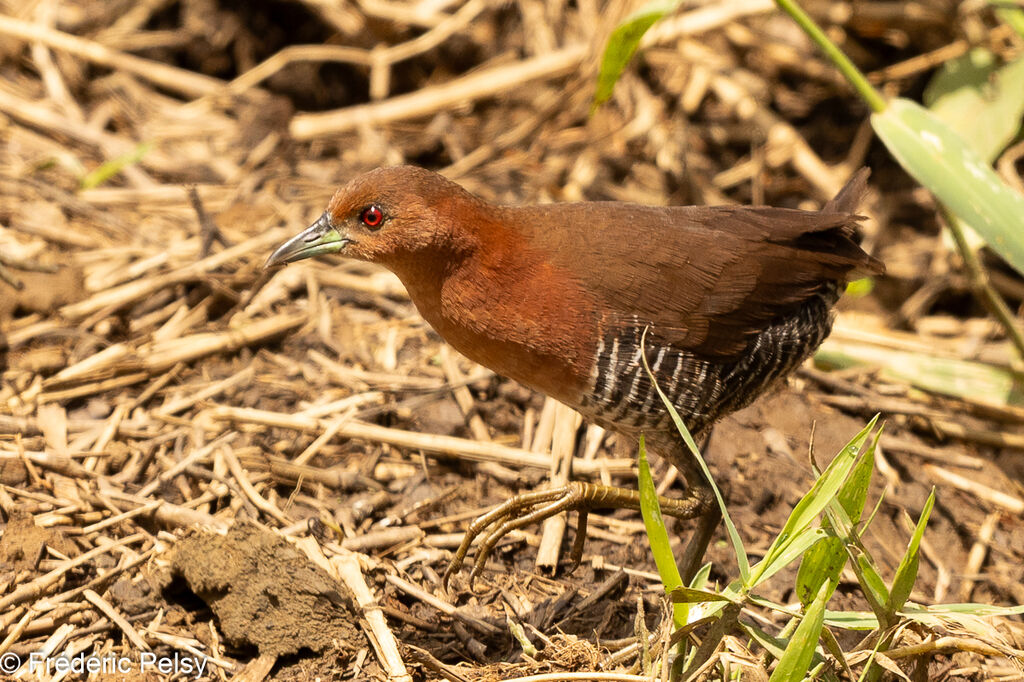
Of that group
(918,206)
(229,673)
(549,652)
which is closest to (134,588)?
(229,673)

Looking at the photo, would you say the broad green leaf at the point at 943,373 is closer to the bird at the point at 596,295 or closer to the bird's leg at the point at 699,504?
the bird at the point at 596,295

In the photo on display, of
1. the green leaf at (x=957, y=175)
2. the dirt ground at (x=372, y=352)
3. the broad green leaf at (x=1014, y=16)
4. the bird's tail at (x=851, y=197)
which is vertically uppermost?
the broad green leaf at (x=1014, y=16)

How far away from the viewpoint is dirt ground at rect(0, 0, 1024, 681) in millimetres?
3156

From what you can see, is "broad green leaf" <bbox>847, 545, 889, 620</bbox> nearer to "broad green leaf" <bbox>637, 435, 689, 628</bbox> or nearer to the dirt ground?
the dirt ground

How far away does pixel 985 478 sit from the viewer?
430 cm

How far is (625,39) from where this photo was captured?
3.72 m

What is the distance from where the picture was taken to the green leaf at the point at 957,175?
153 inches

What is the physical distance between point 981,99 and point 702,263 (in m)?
Result: 2.40

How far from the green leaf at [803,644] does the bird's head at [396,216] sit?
1.45 m

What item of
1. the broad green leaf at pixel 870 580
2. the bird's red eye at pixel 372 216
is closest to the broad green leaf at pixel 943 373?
the broad green leaf at pixel 870 580

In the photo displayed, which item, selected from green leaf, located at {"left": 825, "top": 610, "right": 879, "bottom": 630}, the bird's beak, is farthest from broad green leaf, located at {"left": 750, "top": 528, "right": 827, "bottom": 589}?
the bird's beak

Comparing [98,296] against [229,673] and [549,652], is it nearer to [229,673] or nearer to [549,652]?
[229,673]

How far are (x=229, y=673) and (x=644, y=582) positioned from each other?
1.35m

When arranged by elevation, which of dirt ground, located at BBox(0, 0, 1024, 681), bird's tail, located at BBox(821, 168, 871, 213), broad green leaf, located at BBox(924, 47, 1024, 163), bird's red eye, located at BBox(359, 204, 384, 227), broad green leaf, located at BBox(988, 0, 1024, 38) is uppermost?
broad green leaf, located at BBox(988, 0, 1024, 38)
